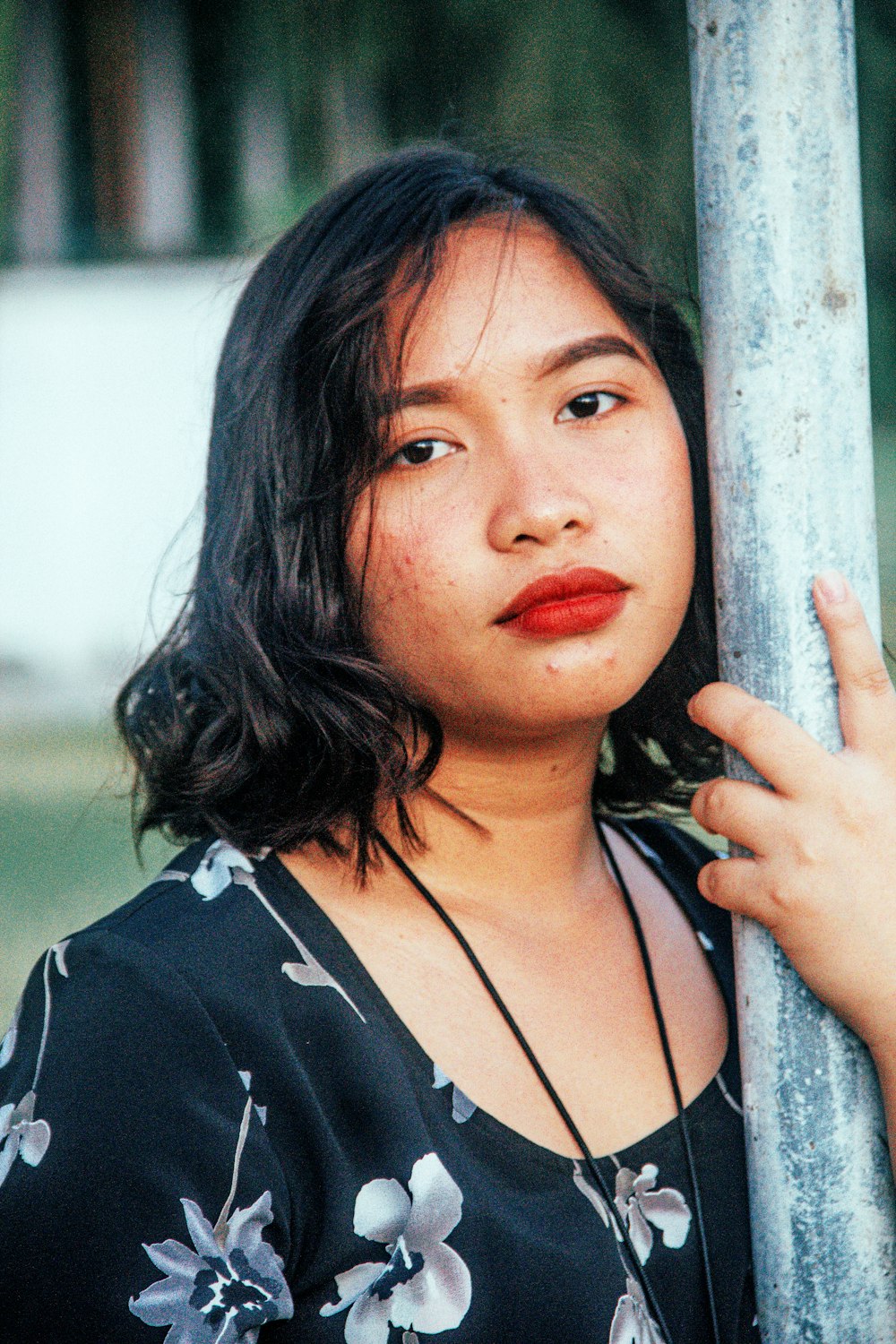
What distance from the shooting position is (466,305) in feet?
4.37

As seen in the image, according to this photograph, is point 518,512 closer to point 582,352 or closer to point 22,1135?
point 582,352

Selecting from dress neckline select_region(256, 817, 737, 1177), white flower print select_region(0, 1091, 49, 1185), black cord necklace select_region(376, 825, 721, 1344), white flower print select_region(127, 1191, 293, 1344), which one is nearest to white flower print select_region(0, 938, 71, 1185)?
white flower print select_region(0, 1091, 49, 1185)

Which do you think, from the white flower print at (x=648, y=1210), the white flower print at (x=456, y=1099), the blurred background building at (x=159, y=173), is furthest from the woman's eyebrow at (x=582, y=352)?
the blurred background building at (x=159, y=173)

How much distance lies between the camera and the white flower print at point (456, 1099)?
4.00 ft

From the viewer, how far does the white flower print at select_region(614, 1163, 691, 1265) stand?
1.26 meters

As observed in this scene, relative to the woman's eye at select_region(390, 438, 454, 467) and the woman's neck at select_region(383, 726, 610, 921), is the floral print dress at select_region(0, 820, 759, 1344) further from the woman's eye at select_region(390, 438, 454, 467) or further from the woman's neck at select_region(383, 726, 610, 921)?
the woman's eye at select_region(390, 438, 454, 467)

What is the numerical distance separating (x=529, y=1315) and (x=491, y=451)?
2.41ft

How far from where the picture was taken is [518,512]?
1.22 meters

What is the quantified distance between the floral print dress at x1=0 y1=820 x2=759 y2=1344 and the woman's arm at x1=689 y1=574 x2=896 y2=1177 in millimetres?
303

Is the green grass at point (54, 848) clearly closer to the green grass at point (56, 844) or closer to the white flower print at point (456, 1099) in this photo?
the green grass at point (56, 844)

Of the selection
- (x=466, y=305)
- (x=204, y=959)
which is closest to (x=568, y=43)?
(x=466, y=305)

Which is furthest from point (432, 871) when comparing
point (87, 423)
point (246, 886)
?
A: point (87, 423)

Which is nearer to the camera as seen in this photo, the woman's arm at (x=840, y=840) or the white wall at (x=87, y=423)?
the woman's arm at (x=840, y=840)

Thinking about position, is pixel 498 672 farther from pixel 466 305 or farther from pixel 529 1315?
pixel 529 1315
